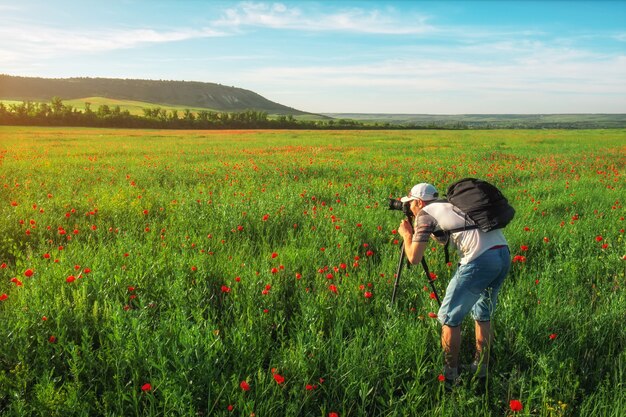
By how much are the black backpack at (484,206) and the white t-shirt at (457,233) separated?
5 centimetres

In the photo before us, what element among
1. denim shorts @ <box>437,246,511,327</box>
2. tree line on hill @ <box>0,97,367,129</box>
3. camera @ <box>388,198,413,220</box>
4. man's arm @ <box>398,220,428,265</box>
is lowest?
denim shorts @ <box>437,246,511,327</box>

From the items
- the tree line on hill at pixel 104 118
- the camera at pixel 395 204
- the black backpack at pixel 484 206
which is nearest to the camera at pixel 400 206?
the camera at pixel 395 204

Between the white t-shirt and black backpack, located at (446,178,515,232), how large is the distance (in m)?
0.05

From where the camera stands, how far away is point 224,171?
45.5 ft

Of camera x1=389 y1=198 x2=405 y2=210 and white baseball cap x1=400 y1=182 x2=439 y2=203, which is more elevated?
white baseball cap x1=400 y1=182 x2=439 y2=203

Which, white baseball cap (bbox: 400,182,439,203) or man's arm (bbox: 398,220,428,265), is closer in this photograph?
man's arm (bbox: 398,220,428,265)

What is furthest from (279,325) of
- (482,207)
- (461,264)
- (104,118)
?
(104,118)

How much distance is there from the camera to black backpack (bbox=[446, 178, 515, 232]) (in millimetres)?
3215

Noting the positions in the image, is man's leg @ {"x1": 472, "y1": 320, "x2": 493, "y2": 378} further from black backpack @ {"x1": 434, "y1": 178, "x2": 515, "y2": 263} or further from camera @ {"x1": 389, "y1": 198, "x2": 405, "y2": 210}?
camera @ {"x1": 389, "y1": 198, "x2": 405, "y2": 210}

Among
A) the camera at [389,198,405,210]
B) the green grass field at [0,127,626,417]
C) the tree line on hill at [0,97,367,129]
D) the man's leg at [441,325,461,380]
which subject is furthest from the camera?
the tree line on hill at [0,97,367,129]

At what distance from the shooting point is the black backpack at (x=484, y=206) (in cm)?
321

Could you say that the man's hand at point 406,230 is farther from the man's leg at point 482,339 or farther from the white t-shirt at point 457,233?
the man's leg at point 482,339

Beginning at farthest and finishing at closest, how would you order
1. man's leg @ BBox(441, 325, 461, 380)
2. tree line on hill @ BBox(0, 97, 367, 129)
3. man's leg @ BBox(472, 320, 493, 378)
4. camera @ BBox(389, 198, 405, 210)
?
tree line on hill @ BBox(0, 97, 367, 129) → camera @ BBox(389, 198, 405, 210) → man's leg @ BBox(472, 320, 493, 378) → man's leg @ BBox(441, 325, 461, 380)

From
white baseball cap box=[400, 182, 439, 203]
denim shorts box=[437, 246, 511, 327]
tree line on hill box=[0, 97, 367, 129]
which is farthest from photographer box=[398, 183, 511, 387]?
tree line on hill box=[0, 97, 367, 129]
